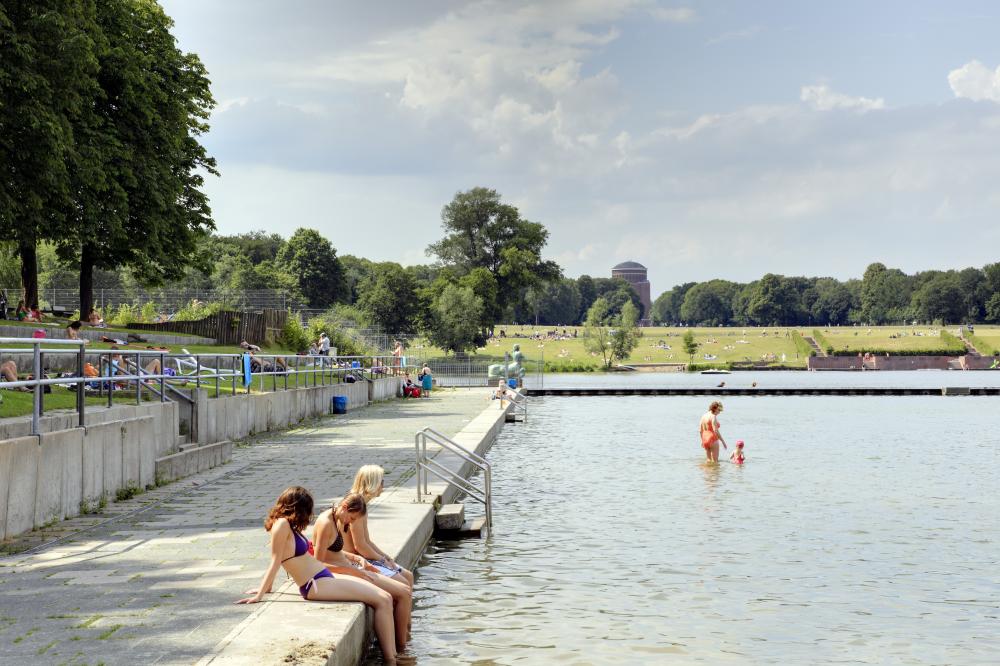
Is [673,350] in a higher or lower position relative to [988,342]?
lower

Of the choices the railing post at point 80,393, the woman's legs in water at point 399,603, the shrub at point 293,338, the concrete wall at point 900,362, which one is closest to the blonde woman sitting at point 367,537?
the woman's legs in water at point 399,603

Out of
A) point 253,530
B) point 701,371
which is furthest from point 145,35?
point 701,371

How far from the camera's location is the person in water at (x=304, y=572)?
8047 millimetres

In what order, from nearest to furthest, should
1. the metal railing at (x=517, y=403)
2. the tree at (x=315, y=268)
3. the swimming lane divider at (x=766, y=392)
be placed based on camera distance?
1. the metal railing at (x=517, y=403)
2. the swimming lane divider at (x=766, y=392)
3. the tree at (x=315, y=268)

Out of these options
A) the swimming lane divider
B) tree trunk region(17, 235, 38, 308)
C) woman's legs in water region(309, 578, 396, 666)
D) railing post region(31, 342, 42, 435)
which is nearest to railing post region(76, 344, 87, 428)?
railing post region(31, 342, 42, 435)

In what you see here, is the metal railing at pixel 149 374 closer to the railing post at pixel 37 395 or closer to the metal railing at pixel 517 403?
the railing post at pixel 37 395

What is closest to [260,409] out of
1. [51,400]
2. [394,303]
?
[51,400]

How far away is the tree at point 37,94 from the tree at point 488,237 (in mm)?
84618

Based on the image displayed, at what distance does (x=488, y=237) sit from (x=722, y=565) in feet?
346

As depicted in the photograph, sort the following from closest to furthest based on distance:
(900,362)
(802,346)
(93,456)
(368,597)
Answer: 1. (368,597)
2. (93,456)
3. (900,362)
4. (802,346)

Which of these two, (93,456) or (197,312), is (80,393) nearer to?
(93,456)

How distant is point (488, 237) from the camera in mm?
117875

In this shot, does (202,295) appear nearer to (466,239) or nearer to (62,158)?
(62,158)

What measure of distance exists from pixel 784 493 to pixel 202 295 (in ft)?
164
